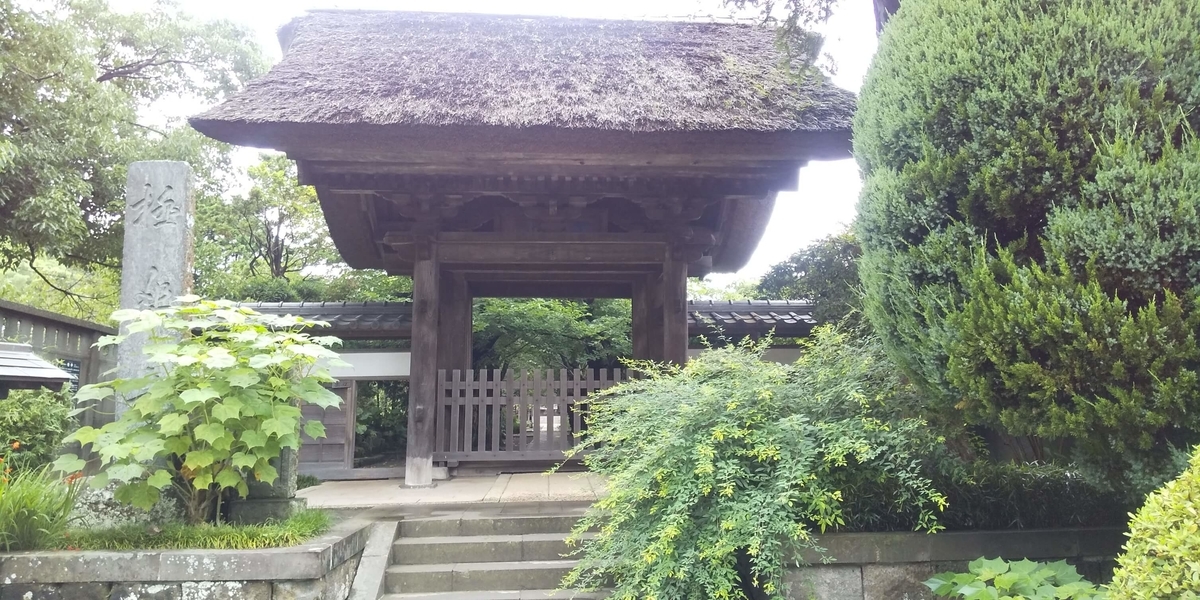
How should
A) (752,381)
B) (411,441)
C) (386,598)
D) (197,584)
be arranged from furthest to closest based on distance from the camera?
(411,441) < (386,598) < (752,381) < (197,584)

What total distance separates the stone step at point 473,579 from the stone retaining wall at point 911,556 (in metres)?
1.40

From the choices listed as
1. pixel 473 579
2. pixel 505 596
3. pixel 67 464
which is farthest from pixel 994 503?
pixel 67 464

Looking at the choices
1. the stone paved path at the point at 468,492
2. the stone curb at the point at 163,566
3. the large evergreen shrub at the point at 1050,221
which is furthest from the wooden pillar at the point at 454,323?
the large evergreen shrub at the point at 1050,221

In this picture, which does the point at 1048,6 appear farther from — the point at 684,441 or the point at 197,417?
the point at 197,417

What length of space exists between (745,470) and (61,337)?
8.81 m

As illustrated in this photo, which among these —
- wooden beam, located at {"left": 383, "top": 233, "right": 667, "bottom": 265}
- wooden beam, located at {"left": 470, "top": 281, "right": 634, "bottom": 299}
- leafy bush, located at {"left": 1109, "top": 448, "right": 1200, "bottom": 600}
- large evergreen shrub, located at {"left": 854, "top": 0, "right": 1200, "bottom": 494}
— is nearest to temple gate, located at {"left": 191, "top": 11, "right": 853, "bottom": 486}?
wooden beam, located at {"left": 383, "top": 233, "right": 667, "bottom": 265}

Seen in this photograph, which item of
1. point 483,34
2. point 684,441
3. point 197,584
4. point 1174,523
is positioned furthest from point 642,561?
point 483,34

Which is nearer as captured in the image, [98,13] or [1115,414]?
[1115,414]

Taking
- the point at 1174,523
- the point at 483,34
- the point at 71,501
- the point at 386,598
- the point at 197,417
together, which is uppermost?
the point at 483,34

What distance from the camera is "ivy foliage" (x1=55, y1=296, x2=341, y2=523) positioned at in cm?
302

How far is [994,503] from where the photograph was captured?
10.5ft

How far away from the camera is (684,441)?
3029 millimetres

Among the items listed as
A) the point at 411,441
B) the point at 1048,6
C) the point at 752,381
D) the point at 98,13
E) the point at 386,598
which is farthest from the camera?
the point at 98,13

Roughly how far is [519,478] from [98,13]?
34.8 ft
